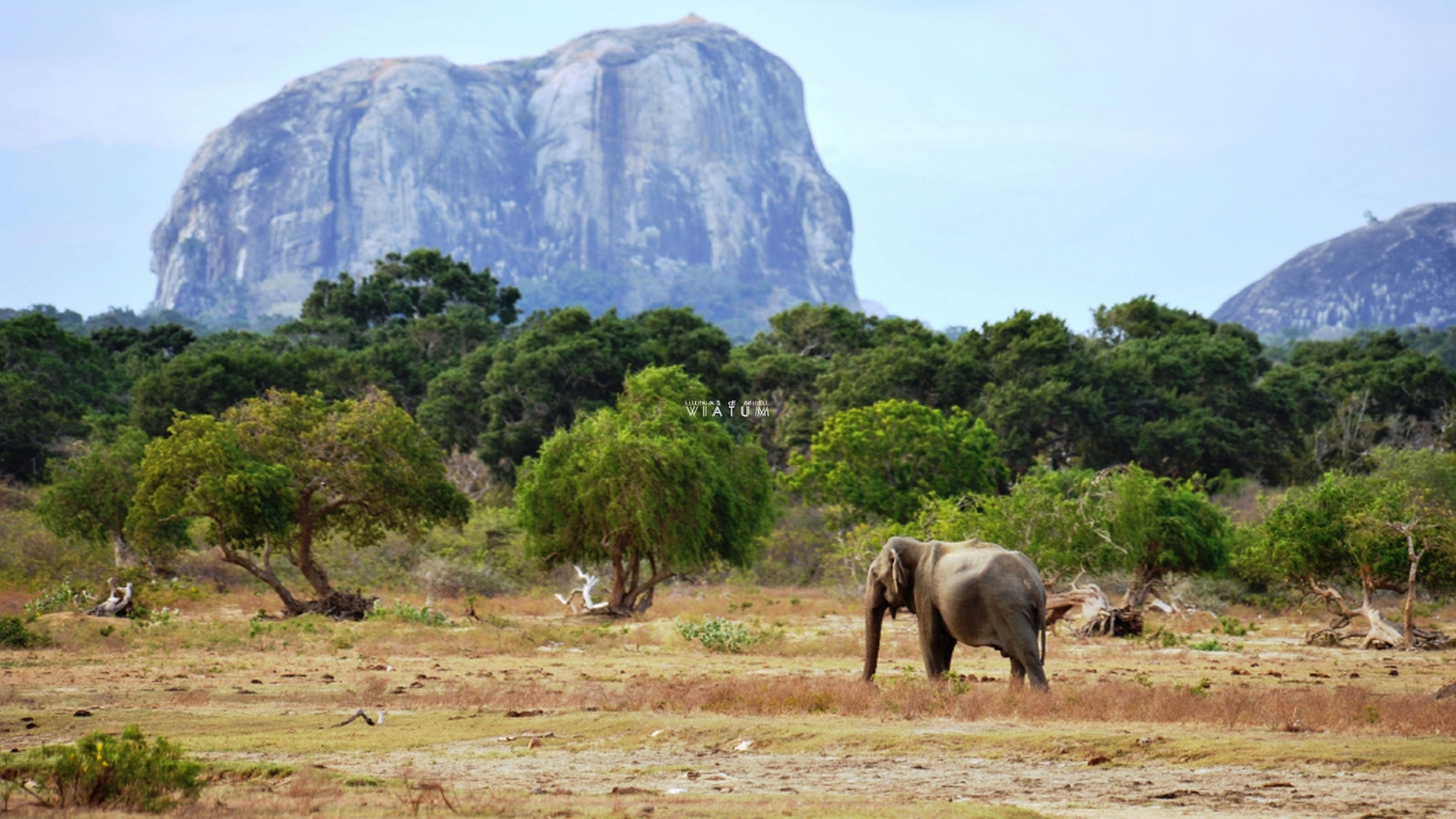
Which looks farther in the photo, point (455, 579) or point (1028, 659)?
point (455, 579)

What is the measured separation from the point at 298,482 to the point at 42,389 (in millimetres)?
30051

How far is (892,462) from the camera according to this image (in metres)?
46.8

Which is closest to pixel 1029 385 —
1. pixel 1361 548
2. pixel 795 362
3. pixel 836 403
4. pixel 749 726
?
pixel 836 403

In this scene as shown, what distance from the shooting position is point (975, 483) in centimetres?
4712

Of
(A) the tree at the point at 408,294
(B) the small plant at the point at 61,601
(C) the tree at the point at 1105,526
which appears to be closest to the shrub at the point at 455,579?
(B) the small plant at the point at 61,601

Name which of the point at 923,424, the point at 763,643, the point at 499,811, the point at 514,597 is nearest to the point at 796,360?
the point at 923,424

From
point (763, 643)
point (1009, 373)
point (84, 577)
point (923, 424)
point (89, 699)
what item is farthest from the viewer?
point (1009, 373)

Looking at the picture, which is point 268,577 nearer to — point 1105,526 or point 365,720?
point 365,720

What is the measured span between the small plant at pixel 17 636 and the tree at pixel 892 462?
25.8m

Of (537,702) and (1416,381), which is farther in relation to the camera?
(1416,381)

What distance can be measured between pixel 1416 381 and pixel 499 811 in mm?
69950

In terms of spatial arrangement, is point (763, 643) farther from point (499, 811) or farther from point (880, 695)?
point (499, 811)

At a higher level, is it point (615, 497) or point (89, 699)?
point (615, 497)

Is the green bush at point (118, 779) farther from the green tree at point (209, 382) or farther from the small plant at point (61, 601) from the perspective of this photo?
the green tree at point (209, 382)
